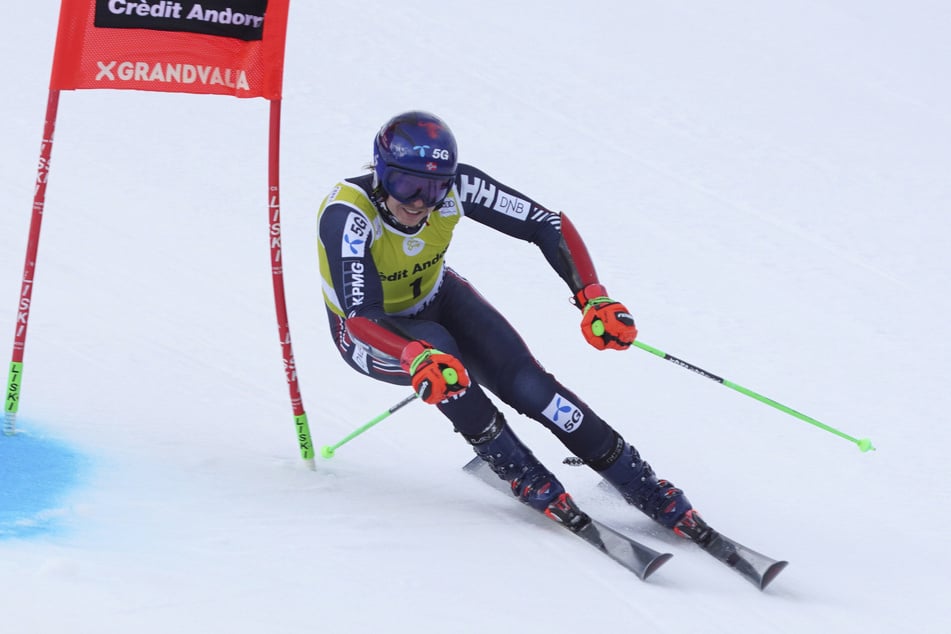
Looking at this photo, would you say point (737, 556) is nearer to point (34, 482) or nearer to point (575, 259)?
point (575, 259)

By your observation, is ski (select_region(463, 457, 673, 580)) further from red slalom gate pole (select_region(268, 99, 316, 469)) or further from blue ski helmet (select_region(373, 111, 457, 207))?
blue ski helmet (select_region(373, 111, 457, 207))

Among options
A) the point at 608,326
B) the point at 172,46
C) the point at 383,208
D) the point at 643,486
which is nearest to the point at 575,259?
the point at 608,326

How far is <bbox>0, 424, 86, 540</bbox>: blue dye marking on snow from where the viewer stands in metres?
3.36

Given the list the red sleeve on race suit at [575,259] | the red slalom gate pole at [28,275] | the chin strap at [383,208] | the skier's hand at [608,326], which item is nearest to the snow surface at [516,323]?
→ the red slalom gate pole at [28,275]

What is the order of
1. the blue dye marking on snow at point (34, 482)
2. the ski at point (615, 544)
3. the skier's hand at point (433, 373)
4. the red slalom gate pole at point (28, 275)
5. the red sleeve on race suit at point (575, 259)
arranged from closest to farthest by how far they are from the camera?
the blue dye marking on snow at point (34, 482)
the skier's hand at point (433, 373)
the ski at point (615, 544)
the red slalom gate pole at point (28, 275)
the red sleeve on race suit at point (575, 259)

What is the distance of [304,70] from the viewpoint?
9.49 meters

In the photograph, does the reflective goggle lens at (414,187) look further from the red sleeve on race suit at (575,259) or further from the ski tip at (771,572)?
the ski tip at (771,572)

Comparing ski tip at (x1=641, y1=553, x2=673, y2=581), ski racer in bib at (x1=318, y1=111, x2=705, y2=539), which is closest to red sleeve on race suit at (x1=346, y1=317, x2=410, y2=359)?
ski racer in bib at (x1=318, y1=111, x2=705, y2=539)

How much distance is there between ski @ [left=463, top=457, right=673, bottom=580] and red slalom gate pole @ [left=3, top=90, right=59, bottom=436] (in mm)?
2037

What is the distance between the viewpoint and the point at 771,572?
3732 millimetres

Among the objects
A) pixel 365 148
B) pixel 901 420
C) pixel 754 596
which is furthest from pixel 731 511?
pixel 365 148

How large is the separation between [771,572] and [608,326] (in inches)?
40.0

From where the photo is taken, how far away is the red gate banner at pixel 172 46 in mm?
3871

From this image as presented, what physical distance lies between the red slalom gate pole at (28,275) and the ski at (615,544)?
80.2 inches
